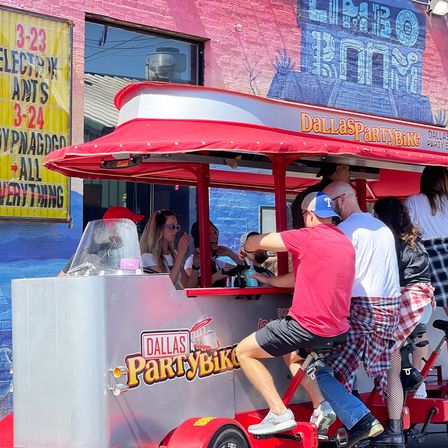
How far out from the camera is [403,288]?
7352 millimetres

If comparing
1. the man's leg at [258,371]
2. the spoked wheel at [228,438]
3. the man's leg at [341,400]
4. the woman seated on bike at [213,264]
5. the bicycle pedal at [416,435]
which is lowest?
the bicycle pedal at [416,435]

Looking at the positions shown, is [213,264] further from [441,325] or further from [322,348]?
[322,348]

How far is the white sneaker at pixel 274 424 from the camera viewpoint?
6.17 metres

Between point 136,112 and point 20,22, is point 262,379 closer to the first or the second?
point 136,112

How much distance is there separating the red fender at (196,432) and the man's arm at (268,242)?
1140mm

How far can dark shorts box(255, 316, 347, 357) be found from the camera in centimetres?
620

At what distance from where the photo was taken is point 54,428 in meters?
5.84

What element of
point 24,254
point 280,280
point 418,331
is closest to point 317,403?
point 280,280

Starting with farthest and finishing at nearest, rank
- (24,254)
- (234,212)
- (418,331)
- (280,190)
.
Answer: (234,212) < (24,254) < (418,331) < (280,190)

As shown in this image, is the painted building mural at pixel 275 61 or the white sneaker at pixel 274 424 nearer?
the white sneaker at pixel 274 424

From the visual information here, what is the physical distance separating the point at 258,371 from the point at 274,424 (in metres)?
0.36

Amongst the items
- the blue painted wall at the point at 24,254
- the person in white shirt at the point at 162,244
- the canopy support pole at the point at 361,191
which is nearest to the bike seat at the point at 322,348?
the person in white shirt at the point at 162,244

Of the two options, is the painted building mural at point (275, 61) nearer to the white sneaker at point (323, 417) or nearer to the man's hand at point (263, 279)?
the man's hand at point (263, 279)

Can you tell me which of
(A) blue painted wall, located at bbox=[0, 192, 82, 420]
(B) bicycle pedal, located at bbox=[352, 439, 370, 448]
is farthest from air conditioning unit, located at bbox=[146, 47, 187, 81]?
(B) bicycle pedal, located at bbox=[352, 439, 370, 448]
